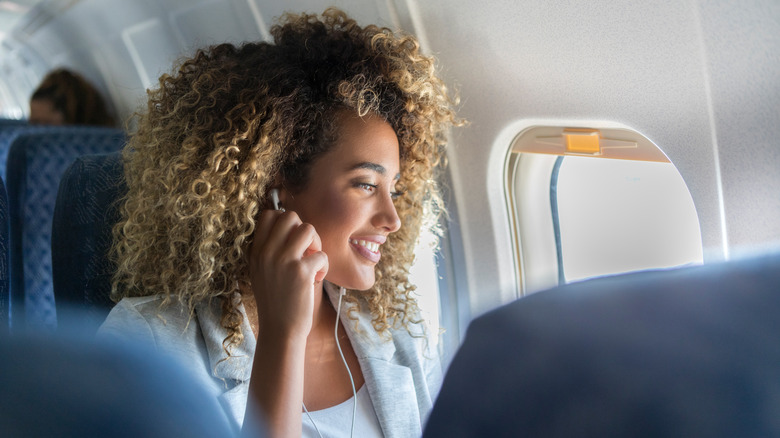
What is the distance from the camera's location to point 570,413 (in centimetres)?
37

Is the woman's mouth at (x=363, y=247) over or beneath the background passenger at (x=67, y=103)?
beneath

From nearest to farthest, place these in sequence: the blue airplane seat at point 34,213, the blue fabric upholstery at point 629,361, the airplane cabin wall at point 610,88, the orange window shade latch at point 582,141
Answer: the blue fabric upholstery at point 629,361 < the airplane cabin wall at point 610,88 < the orange window shade latch at point 582,141 < the blue airplane seat at point 34,213

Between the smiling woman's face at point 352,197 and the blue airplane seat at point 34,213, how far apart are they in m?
1.05

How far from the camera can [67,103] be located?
508 cm

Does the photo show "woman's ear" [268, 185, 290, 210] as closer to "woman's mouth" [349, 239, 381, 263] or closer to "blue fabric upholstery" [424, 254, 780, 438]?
"woman's mouth" [349, 239, 381, 263]

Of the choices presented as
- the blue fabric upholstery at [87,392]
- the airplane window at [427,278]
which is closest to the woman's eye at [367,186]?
the airplane window at [427,278]

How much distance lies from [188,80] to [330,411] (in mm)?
925

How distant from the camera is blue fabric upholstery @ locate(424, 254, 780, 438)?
37 centimetres

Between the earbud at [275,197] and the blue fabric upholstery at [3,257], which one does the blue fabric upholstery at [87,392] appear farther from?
the blue fabric upholstery at [3,257]

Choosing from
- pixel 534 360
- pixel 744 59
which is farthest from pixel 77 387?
pixel 744 59

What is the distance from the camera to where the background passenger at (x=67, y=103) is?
4.99 metres

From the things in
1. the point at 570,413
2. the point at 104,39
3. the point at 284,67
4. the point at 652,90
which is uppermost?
the point at 104,39

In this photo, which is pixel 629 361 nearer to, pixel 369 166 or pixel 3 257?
pixel 369 166

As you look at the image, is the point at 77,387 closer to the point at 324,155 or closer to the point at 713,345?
the point at 713,345
